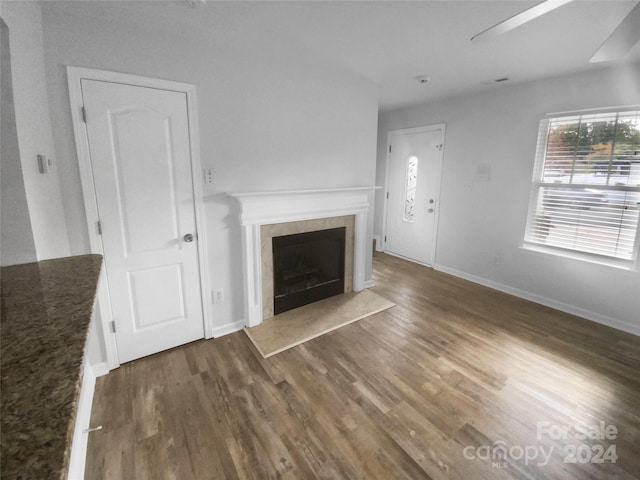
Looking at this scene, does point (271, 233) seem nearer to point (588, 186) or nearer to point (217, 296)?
point (217, 296)

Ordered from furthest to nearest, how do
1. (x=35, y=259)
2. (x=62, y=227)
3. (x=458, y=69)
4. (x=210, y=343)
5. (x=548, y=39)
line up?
(x=458, y=69) < (x=210, y=343) < (x=548, y=39) < (x=62, y=227) < (x=35, y=259)

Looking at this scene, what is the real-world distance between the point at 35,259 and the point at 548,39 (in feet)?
11.4

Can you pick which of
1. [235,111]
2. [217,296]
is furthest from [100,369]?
[235,111]

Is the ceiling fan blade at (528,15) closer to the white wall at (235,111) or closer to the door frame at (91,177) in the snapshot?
the white wall at (235,111)

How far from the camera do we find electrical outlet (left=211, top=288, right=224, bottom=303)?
8.63ft

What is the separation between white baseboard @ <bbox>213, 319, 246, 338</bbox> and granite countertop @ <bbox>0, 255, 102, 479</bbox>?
1.74 meters

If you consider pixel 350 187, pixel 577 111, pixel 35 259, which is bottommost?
pixel 35 259

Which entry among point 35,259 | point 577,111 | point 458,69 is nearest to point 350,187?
point 458,69

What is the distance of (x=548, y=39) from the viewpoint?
223cm

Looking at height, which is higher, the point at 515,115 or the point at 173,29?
the point at 173,29

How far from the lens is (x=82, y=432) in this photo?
62.4 inches

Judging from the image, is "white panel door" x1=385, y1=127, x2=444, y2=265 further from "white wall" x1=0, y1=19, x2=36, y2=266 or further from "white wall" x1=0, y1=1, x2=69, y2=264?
"white wall" x1=0, y1=19, x2=36, y2=266

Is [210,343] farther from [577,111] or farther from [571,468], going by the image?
[577,111]

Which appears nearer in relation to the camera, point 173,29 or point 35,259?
point 35,259
